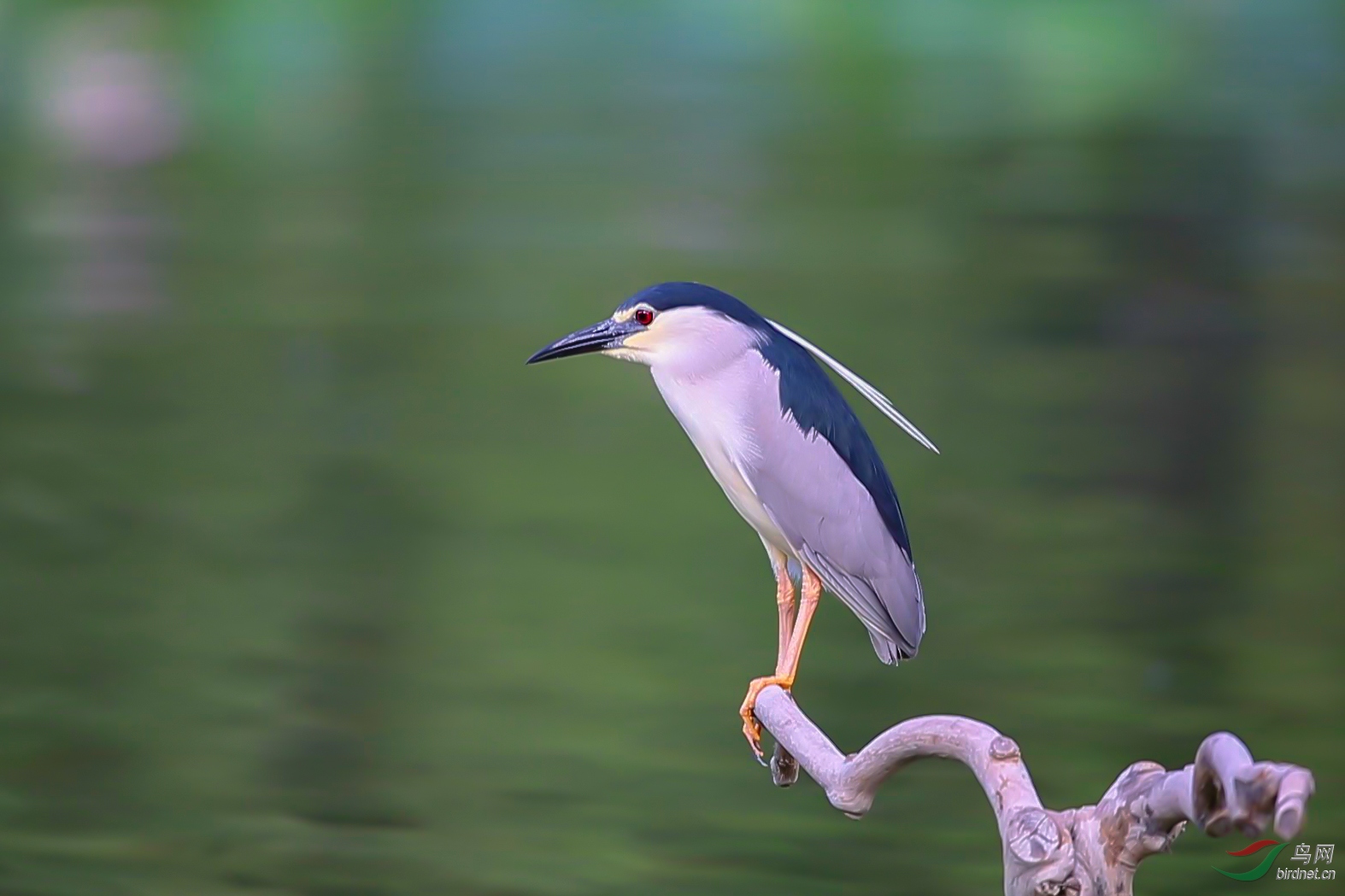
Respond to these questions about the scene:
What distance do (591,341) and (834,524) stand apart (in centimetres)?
31

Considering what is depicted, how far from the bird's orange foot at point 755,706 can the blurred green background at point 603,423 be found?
2409mm

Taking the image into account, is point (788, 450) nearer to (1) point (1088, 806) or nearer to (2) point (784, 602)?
(2) point (784, 602)

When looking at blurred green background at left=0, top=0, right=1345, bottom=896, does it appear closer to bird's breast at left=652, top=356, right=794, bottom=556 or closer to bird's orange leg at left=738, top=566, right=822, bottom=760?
bird's orange leg at left=738, top=566, right=822, bottom=760

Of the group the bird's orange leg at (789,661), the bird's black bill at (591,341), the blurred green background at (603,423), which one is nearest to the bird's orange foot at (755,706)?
the bird's orange leg at (789,661)

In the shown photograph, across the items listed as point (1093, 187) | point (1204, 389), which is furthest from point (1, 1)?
point (1204, 389)

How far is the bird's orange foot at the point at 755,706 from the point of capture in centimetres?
166

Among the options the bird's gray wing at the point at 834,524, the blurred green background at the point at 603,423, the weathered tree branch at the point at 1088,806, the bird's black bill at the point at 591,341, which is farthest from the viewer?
the blurred green background at the point at 603,423

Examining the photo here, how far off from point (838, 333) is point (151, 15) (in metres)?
5.36

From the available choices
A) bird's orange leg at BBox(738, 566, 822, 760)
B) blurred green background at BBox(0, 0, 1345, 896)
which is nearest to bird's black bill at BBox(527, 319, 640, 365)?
bird's orange leg at BBox(738, 566, 822, 760)

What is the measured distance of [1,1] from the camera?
35.5 feet

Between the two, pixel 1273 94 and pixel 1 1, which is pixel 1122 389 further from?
pixel 1 1

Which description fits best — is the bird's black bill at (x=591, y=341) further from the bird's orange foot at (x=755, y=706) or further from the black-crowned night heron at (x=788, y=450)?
the bird's orange foot at (x=755, y=706)

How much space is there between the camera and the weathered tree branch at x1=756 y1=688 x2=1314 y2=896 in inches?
39.9

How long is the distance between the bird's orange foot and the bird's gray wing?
100 millimetres
